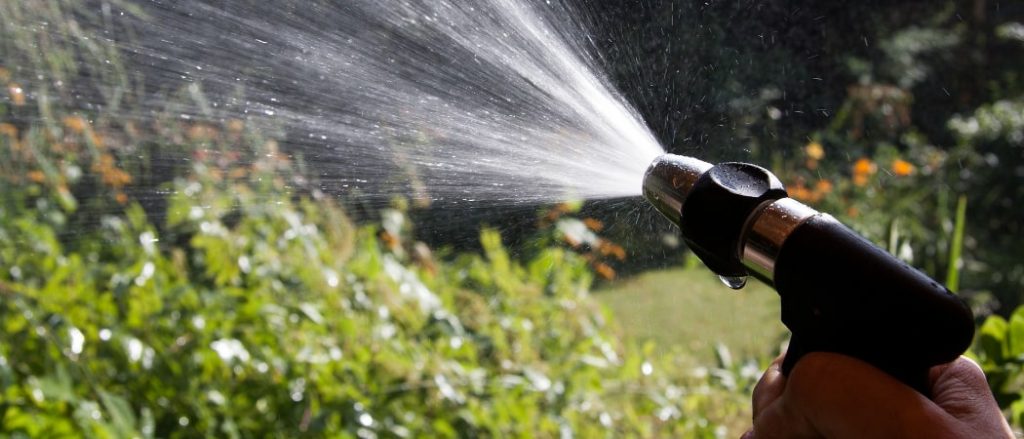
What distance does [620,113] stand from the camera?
1407 millimetres

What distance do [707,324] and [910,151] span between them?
1536mm

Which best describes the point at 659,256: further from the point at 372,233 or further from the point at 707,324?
the point at 707,324

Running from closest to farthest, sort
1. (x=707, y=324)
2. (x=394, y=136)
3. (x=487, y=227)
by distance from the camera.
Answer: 1. (x=394, y=136)
2. (x=487, y=227)
3. (x=707, y=324)

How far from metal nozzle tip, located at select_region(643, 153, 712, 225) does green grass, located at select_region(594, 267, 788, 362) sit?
187 centimetres

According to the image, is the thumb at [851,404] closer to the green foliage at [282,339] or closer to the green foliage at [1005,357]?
the green foliage at [1005,357]

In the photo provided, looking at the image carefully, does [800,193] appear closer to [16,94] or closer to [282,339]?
[282,339]

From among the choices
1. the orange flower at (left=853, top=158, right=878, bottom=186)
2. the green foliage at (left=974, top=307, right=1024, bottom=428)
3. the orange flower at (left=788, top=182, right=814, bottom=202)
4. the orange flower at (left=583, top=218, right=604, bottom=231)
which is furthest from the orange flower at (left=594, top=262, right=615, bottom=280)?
the green foliage at (left=974, top=307, right=1024, bottom=428)

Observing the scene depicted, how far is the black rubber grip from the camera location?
0.71 metres

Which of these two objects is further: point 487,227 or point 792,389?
point 487,227

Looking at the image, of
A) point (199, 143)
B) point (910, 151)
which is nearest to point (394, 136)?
point (199, 143)

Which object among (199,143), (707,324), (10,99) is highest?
(10,99)

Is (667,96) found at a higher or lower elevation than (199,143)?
higher

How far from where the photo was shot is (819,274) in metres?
0.76

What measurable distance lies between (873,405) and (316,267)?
138 centimetres
